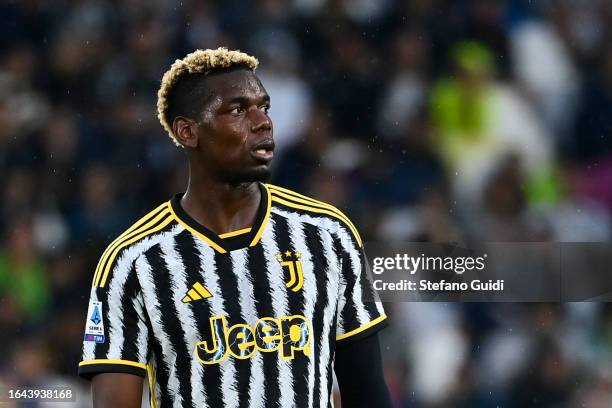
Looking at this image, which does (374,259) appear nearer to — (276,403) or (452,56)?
(452,56)

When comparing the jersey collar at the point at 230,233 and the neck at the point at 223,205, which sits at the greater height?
the neck at the point at 223,205

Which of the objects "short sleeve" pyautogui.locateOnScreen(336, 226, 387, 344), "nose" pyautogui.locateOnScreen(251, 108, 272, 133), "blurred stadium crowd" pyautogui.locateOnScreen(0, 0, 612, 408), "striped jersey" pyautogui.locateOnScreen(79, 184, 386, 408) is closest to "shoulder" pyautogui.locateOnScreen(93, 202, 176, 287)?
"striped jersey" pyautogui.locateOnScreen(79, 184, 386, 408)

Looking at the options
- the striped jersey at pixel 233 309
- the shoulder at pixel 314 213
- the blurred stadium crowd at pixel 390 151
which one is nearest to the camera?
the striped jersey at pixel 233 309

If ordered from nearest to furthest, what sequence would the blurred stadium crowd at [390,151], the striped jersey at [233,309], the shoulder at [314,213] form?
the striped jersey at [233,309] → the shoulder at [314,213] → the blurred stadium crowd at [390,151]

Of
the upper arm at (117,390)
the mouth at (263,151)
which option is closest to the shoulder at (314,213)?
the mouth at (263,151)

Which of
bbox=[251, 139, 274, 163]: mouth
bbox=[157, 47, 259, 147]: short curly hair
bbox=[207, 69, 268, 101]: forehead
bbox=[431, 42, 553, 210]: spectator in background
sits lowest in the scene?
bbox=[251, 139, 274, 163]: mouth

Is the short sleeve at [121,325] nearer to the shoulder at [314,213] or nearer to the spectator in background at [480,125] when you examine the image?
the shoulder at [314,213]

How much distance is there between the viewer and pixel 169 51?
4.56 m

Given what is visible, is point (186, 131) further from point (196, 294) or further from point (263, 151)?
point (196, 294)

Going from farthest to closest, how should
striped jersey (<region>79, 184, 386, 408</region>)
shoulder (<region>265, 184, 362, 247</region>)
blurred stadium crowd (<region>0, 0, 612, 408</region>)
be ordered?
blurred stadium crowd (<region>0, 0, 612, 408</region>)
shoulder (<region>265, 184, 362, 247</region>)
striped jersey (<region>79, 184, 386, 408</region>)

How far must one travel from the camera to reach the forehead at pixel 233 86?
204 cm

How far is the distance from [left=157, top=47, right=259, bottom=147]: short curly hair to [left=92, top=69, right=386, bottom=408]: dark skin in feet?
0.07

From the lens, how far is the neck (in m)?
2.05

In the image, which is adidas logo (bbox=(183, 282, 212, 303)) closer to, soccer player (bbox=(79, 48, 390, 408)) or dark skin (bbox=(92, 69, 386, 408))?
soccer player (bbox=(79, 48, 390, 408))
